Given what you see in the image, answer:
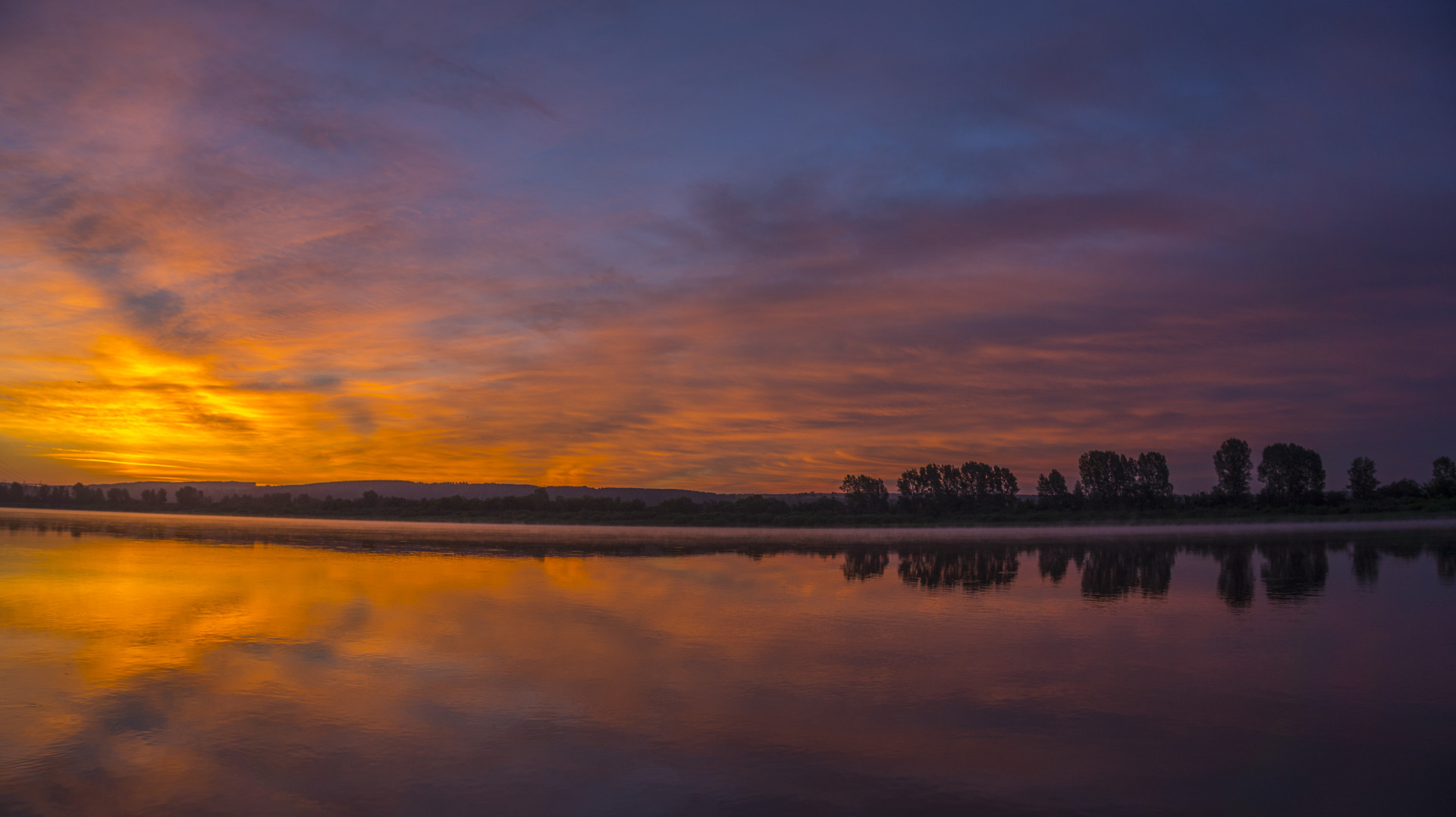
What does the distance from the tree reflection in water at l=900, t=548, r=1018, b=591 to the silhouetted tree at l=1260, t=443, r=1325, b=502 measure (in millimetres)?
87818

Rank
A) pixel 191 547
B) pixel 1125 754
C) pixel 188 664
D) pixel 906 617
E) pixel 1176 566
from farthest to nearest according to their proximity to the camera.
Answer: pixel 191 547 → pixel 1176 566 → pixel 906 617 → pixel 188 664 → pixel 1125 754

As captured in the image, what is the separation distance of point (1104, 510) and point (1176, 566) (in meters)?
88.7

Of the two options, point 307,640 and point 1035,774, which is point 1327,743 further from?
point 307,640

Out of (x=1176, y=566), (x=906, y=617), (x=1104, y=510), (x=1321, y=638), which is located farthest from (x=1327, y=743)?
(x=1104, y=510)

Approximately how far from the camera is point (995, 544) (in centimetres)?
5294

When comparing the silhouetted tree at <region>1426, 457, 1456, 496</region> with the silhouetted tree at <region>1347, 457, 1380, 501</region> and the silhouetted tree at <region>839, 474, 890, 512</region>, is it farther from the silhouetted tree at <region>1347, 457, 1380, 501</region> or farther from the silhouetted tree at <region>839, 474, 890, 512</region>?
the silhouetted tree at <region>839, 474, 890, 512</region>

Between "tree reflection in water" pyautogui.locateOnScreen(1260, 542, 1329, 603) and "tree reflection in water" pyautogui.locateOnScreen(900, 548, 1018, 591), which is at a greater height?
"tree reflection in water" pyautogui.locateOnScreen(1260, 542, 1329, 603)

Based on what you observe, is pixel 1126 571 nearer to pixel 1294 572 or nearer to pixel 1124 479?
pixel 1294 572

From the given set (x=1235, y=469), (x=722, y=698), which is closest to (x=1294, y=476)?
(x=1235, y=469)

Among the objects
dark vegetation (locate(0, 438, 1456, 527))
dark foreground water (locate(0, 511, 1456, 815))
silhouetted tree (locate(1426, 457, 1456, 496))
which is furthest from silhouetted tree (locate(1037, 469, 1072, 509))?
dark foreground water (locate(0, 511, 1456, 815))

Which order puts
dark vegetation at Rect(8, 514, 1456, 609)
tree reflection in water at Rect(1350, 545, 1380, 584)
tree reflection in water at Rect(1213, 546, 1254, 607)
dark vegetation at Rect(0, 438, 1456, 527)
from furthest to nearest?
1. dark vegetation at Rect(0, 438, 1456, 527)
2. tree reflection in water at Rect(1350, 545, 1380, 584)
3. dark vegetation at Rect(8, 514, 1456, 609)
4. tree reflection in water at Rect(1213, 546, 1254, 607)

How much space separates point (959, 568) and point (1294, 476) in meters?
102

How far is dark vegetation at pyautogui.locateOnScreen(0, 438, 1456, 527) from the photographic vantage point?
109688 mm

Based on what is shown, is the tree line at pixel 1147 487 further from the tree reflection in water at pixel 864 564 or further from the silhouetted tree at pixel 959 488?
the tree reflection in water at pixel 864 564
